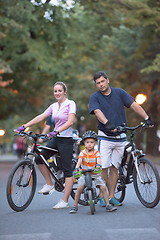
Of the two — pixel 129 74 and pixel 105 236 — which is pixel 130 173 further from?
pixel 129 74

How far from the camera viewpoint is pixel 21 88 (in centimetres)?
3384

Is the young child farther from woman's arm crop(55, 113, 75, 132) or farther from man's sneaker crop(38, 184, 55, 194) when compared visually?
man's sneaker crop(38, 184, 55, 194)

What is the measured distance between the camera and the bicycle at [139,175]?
8.20m

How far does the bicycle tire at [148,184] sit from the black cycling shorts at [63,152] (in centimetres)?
98

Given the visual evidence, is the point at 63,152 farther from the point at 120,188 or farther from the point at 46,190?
the point at 120,188

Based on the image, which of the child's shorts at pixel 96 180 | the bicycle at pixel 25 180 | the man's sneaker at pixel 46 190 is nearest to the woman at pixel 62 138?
the man's sneaker at pixel 46 190

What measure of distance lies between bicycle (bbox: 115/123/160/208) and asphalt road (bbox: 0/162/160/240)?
0.17 metres

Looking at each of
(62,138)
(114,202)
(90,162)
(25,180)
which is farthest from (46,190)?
(114,202)

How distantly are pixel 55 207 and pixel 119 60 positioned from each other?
21.7 metres

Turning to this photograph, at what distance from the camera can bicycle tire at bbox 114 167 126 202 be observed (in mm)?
8898

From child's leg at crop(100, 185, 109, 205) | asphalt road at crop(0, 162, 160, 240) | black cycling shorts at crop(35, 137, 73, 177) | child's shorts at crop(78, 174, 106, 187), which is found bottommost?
asphalt road at crop(0, 162, 160, 240)

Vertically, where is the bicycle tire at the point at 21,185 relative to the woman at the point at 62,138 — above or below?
below

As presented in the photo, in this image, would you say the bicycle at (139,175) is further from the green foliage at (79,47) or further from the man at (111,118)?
the green foliage at (79,47)

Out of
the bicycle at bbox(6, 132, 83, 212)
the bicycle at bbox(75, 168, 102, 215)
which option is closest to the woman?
the bicycle at bbox(6, 132, 83, 212)
